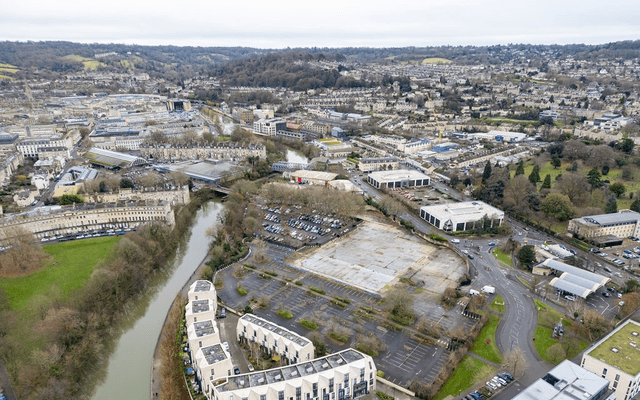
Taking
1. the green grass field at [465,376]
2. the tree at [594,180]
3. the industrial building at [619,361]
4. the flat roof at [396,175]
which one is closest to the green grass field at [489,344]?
the green grass field at [465,376]

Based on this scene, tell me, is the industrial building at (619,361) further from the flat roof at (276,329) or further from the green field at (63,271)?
the green field at (63,271)

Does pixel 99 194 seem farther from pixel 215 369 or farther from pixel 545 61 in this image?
pixel 545 61

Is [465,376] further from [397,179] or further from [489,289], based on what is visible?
[397,179]

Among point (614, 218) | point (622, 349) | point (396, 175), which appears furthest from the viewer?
point (396, 175)

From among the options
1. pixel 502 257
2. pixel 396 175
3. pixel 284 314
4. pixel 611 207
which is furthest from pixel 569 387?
pixel 396 175

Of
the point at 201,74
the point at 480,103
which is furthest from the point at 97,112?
the point at 480,103
